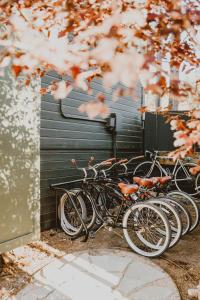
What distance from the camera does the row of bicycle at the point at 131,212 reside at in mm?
5266

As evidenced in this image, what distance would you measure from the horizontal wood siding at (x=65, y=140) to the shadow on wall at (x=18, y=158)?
50.4 inches

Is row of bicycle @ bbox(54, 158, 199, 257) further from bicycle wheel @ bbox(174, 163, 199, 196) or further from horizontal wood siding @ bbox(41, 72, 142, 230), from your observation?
bicycle wheel @ bbox(174, 163, 199, 196)

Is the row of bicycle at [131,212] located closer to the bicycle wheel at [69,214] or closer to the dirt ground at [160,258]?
the bicycle wheel at [69,214]

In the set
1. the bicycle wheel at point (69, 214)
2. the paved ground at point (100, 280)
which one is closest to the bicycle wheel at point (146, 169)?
the bicycle wheel at point (69, 214)

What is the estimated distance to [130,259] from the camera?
5031mm

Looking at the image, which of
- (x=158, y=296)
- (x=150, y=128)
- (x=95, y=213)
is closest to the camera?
(x=158, y=296)

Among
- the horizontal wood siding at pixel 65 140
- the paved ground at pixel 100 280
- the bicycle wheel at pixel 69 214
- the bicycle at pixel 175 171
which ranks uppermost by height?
the horizontal wood siding at pixel 65 140

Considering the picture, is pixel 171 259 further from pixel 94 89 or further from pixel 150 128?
pixel 150 128

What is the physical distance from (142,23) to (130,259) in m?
4.11

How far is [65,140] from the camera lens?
6879mm

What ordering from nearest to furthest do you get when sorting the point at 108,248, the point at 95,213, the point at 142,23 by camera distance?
the point at 142,23
the point at 108,248
the point at 95,213

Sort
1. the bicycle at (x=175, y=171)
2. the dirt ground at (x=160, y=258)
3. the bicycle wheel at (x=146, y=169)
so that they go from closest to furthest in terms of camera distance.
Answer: the dirt ground at (x=160, y=258) → the bicycle at (x=175, y=171) → the bicycle wheel at (x=146, y=169)

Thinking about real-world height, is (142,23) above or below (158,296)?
above

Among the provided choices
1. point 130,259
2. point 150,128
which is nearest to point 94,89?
point 150,128
